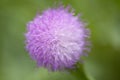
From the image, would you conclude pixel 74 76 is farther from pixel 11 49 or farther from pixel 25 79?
pixel 11 49

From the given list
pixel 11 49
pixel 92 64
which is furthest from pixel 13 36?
pixel 92 64

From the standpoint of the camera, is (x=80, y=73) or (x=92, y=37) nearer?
(x=80, y=73)

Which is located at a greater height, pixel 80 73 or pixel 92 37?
pixel 92 37

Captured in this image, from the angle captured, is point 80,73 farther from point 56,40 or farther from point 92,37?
point 92,37

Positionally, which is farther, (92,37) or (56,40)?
(92,37)

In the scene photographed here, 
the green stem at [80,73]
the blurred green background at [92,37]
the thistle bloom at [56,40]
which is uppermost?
the blurred green background at [92,37]

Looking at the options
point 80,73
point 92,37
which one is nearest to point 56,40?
point 80,73
